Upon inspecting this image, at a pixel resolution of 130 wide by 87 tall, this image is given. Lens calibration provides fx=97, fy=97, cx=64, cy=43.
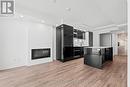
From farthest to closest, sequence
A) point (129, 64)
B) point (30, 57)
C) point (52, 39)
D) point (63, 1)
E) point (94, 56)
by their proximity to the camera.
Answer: point (52, 39)
point (30, 57)
point (94, 56)
point (63, 1)
point (129, 64)

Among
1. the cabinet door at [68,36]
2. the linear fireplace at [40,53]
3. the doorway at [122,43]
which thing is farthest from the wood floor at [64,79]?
the doorway at [122,43]

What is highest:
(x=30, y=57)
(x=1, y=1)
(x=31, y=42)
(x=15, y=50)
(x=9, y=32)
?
(x=1, y=1)

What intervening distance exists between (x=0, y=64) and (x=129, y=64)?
486 cm

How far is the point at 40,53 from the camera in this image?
566 centimetres

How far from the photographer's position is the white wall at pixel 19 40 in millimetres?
4449

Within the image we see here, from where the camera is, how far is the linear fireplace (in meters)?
5.36

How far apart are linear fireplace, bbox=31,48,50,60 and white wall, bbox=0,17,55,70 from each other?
0.21 metres

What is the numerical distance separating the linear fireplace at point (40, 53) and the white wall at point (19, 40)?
0.21 metres

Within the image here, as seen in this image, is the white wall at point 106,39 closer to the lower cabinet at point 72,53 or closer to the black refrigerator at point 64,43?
the lower cabinet at point 72,53

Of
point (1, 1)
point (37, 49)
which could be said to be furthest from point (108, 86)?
point (37, 49)

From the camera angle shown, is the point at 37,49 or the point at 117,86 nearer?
the point at 117,86

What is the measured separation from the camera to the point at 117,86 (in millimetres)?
2508

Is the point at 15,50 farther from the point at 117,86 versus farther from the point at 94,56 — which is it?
the point at 117,86

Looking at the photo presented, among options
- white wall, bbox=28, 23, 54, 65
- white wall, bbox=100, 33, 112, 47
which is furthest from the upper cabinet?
white wall, bbox=100, 33, 112, 47
